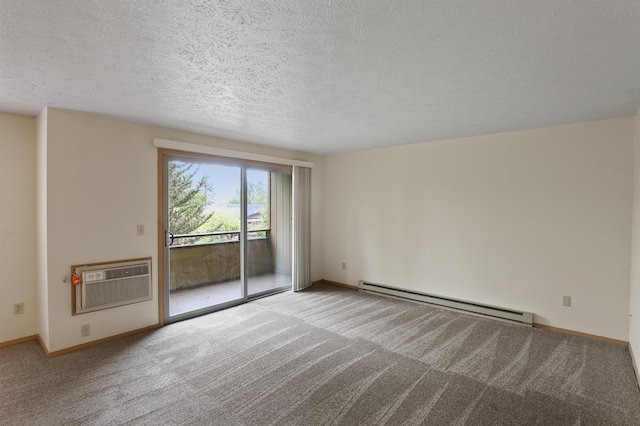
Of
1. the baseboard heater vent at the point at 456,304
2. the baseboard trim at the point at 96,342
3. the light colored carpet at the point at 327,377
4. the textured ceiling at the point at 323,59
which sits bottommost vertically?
the light colored carpet at the point at 327,377

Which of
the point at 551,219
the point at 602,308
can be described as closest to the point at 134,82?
the point at 551,219

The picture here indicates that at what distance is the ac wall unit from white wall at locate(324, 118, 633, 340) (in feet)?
10.6

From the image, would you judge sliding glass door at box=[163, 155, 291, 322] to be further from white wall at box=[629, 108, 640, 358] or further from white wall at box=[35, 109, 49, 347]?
white wall at box=[629, 108, 640, 358]

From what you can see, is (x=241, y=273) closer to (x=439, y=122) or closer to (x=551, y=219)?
(x=439, y=122)

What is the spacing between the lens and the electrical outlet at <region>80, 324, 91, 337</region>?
122 inches

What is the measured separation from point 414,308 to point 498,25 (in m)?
3.61

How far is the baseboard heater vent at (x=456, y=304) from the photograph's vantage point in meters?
3.72

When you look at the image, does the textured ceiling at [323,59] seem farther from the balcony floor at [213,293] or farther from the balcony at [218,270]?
the balcony floor at [213,293]

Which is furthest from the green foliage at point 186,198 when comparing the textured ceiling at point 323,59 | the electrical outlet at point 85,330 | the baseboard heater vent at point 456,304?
the baseboard heater vent at point 456,304

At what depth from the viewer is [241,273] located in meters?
4.54

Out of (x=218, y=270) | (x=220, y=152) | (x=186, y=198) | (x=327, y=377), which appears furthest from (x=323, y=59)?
(x=218, y=270)

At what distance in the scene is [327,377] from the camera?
2.56m

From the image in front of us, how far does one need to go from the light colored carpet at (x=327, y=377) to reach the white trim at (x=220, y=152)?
215 centimetres

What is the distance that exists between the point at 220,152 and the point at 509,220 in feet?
12.6
